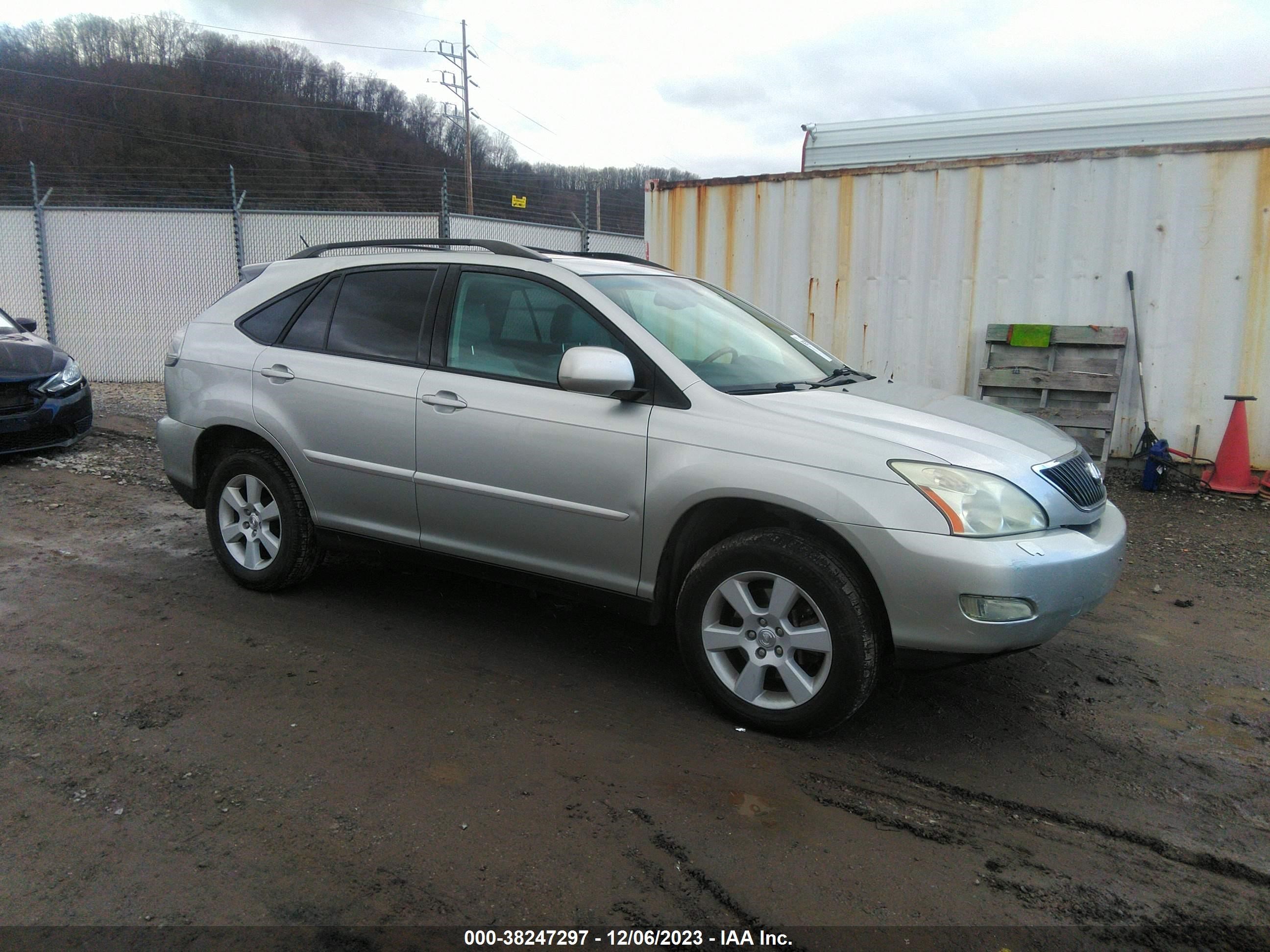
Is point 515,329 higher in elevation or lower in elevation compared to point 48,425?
higher

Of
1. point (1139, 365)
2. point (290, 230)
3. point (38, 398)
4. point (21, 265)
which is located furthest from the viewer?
point (21, 265)

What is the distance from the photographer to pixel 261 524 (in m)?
4.74

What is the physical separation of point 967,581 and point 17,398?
7.80m

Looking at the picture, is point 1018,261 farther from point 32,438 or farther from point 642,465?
point 32,438

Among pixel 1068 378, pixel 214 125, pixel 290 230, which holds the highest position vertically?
pixel 214 125

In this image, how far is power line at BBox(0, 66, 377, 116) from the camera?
38500 millimetres

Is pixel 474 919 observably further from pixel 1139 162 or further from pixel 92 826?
pixel 1139 162

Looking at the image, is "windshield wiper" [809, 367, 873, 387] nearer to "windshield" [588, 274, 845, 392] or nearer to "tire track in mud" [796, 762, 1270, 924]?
"windshield" [588, 274, 845, 392]

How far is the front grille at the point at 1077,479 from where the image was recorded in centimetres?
337

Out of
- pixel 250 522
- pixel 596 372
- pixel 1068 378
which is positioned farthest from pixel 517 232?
pixel 596 372

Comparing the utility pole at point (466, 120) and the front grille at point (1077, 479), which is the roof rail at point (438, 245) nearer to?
the front grille at point (1077, 479)

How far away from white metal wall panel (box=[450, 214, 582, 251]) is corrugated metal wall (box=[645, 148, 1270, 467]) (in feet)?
17.4

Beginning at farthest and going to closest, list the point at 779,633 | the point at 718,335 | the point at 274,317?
1. the point at 274,317
2. the point at 718,335
3. the point at 779,633

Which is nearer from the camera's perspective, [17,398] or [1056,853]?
[1056,853]
